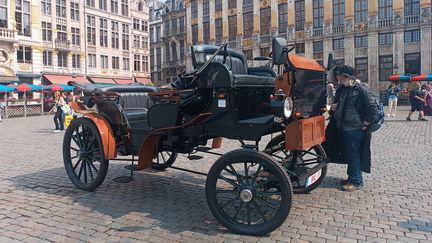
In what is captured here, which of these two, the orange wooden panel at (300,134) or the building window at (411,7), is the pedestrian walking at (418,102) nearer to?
the orange wooden panel at (300,134)

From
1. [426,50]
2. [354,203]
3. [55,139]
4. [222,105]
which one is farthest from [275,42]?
[426,50]

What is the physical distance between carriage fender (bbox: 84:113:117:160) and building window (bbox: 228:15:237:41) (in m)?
46.3

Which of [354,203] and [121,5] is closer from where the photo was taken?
[354,203]

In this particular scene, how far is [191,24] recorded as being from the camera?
55.4 meters

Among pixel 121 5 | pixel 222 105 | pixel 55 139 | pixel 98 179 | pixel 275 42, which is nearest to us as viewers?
pixel 275 42

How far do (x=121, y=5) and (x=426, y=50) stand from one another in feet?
127

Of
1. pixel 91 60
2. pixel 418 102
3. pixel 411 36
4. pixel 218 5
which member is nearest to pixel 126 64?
pixel 91 60

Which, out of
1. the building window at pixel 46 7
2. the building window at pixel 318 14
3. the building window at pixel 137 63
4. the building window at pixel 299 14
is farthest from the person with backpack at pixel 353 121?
the building window at pixel 137 63

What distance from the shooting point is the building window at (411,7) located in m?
35.8

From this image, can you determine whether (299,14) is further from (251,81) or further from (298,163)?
(251,81)

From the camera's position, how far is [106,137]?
5250 millimetres

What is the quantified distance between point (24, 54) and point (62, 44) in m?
5.18

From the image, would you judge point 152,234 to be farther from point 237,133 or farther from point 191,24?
point 191,24

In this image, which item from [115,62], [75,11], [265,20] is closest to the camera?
[265,20]
